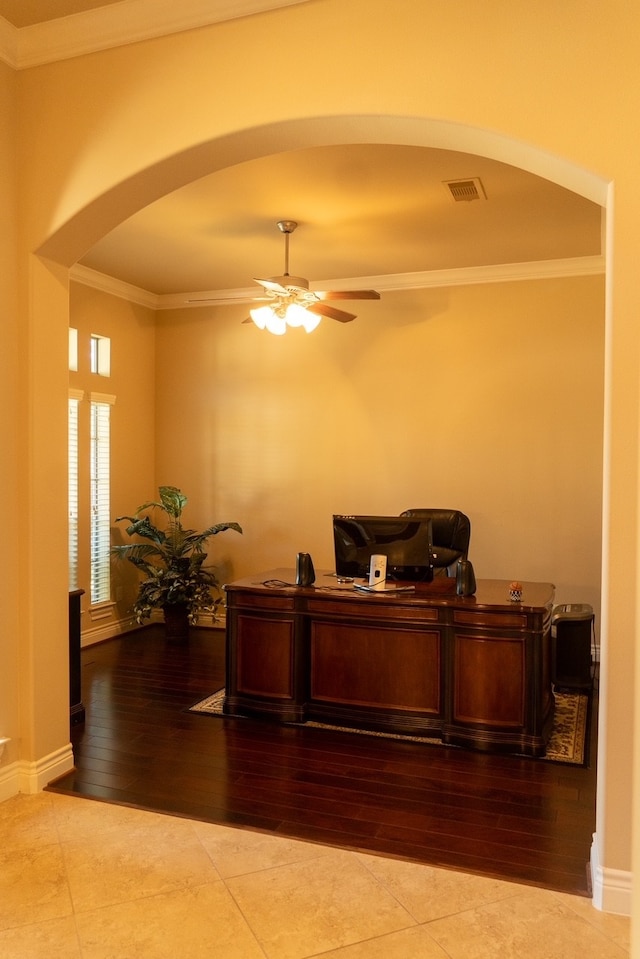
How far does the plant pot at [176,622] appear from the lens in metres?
6.78

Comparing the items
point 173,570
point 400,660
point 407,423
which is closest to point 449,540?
point 407,423

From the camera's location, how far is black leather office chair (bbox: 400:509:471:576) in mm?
5695

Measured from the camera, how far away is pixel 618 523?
2564 mm

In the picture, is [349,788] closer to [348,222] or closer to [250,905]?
[250,905]

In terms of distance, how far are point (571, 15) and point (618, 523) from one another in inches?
72.3

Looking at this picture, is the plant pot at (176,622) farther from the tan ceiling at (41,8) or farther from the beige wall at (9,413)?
the tan ceiling at (41,8)

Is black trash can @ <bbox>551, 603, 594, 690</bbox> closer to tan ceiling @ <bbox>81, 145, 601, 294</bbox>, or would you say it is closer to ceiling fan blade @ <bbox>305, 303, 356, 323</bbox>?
ceiling fan blade @ <bbox>305, 303, 356, 323</bbox>

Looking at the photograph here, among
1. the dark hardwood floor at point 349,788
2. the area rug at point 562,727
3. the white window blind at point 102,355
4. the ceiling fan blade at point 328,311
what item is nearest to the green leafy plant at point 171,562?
the white window blind at point 102,355

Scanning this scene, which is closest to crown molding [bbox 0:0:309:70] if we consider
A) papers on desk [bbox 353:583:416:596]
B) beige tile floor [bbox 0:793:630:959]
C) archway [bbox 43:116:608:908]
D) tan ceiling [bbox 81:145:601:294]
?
archway [bbox 43:116:608:908]

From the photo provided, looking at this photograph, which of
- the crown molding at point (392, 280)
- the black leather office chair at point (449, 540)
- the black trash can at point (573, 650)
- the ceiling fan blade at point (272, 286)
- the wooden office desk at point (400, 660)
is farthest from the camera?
the crown molding at point (392, 280)

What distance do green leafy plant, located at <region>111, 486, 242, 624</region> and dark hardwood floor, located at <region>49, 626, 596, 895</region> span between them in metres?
1.78

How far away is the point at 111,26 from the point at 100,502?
172 inches

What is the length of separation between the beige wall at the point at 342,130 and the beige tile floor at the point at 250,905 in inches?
16.1

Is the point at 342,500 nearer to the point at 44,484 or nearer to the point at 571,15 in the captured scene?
the point at 44,484
